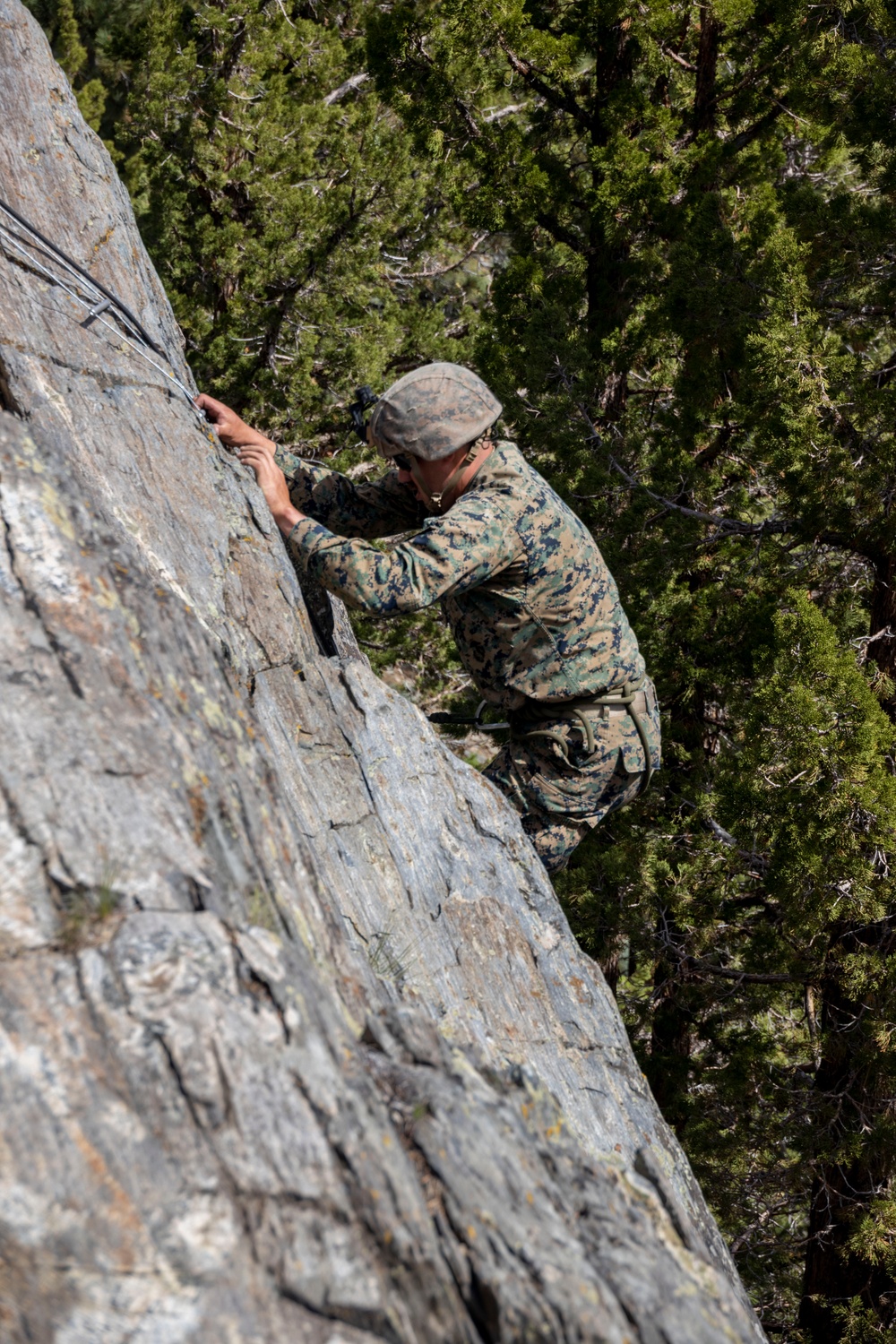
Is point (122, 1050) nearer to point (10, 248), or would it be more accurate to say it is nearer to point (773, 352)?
point (10, 248)

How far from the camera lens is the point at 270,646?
4363 mm

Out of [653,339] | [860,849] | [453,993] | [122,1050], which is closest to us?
[122,1050]

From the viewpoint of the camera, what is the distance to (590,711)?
5.39 metres

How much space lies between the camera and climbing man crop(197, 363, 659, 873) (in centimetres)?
425

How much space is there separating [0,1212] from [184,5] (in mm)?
13256

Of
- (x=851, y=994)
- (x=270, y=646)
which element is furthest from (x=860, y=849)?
(x=270, y=646)

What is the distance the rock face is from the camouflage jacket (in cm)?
60

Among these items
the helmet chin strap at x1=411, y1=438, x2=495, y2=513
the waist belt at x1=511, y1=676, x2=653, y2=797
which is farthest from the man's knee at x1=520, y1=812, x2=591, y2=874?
the helmet chin strap at x1=411, y1=438, x2=495, y2=513

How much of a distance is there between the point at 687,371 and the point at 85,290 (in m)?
5.92

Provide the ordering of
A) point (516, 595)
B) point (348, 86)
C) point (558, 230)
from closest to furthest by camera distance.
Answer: point (516, 595), point (558, 230), point (348, 86)

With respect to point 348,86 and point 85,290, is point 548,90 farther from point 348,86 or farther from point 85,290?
point 85,290

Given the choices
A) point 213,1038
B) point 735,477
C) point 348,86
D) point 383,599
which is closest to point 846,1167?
point 735,477

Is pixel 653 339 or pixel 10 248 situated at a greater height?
pixel 653 339

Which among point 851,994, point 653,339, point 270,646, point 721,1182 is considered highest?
point 653,339
